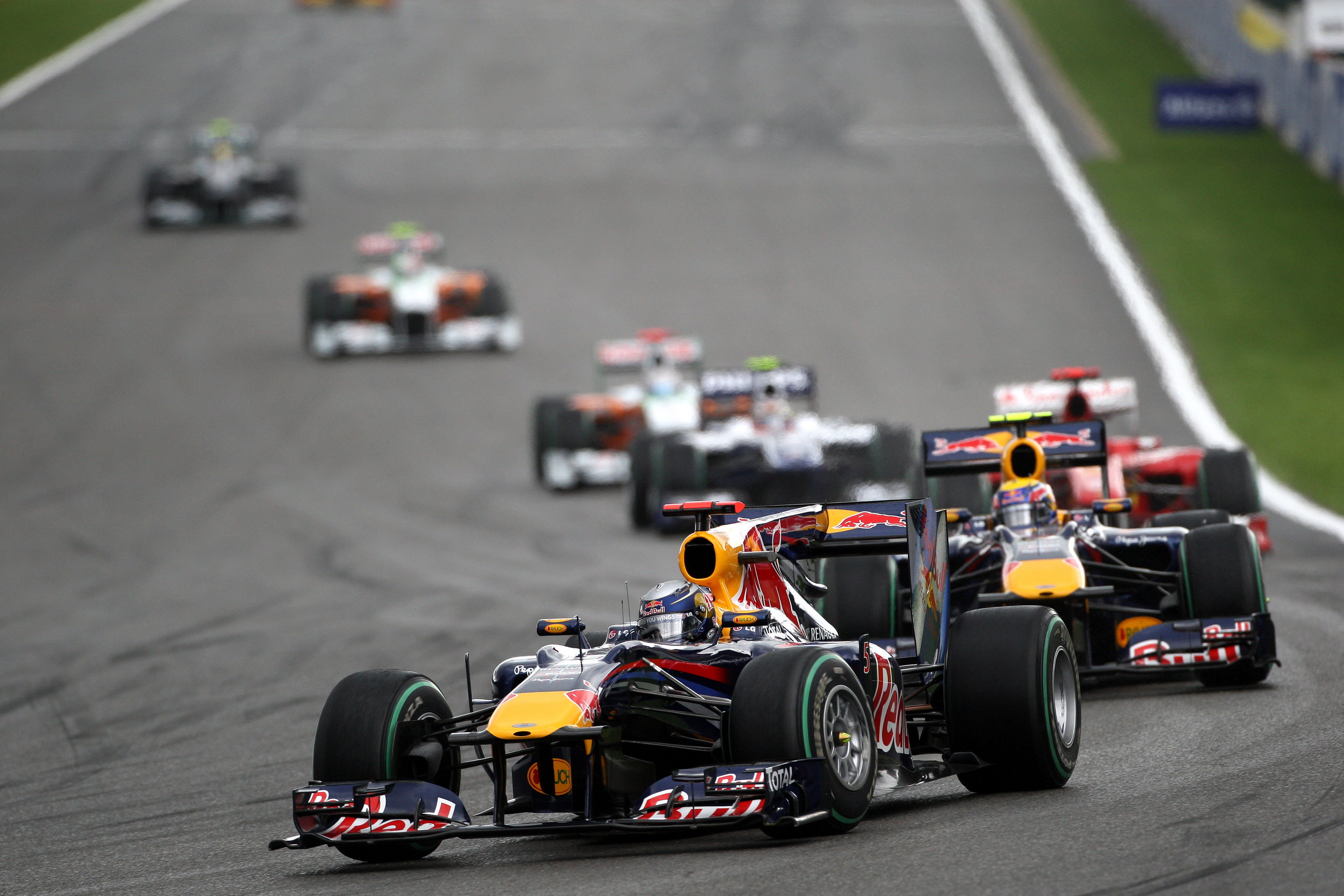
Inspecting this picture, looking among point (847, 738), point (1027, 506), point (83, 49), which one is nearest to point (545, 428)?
point (1027, 506)

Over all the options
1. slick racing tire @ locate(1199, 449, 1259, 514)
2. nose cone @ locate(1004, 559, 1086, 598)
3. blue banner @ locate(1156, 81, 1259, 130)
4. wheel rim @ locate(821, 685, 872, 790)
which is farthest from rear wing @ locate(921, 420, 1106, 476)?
blue banner @ locate(1156, 81, 1259, 130)

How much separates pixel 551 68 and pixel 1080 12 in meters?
17.8

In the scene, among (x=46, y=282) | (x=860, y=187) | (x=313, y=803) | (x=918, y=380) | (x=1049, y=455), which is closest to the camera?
(x=313, y=803)

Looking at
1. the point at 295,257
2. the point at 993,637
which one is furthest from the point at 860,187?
the point at 993,637

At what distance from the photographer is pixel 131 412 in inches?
1241

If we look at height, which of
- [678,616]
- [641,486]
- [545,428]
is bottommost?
[678,616]

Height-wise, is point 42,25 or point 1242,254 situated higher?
point 42,25

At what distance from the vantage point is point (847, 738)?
883cm

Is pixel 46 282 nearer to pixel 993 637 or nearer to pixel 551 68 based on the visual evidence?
pixel 551 68

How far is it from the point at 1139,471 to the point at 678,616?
35.6 feet

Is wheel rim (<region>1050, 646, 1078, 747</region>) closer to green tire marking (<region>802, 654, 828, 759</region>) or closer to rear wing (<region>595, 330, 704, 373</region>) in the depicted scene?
green tire marking (<region>802, 654, 828, 759</region>)

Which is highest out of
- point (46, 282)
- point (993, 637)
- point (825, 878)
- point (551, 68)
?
point (551, 68)

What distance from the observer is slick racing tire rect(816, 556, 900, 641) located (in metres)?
13.3

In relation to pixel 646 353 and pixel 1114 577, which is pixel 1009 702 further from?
pixel 646 353
